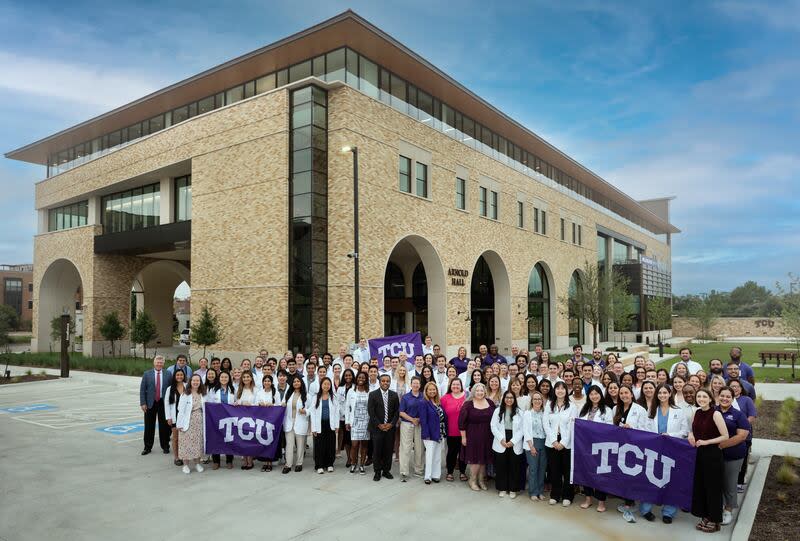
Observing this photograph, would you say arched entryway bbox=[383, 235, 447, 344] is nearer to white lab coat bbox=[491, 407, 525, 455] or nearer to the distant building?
white lab coat bbox=[491, 407, 525, 455]

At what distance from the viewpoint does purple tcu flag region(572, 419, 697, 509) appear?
26.1 feet

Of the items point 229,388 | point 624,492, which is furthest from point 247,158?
point 624,492

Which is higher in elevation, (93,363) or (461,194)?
(461,194)

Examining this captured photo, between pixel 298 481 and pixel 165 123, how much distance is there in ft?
96.7

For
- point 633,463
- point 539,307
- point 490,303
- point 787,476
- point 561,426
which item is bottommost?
point 787,476

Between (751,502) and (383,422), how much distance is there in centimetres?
584

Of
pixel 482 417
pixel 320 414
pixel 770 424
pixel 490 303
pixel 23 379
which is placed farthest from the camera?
pixel 490 303

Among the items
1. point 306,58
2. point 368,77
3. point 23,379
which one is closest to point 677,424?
point 368,77

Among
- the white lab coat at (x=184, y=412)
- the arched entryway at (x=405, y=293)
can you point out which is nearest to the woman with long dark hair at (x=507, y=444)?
the white lab coat at (x=184, y=412)

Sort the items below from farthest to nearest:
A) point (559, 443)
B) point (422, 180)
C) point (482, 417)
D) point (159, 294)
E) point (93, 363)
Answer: point (159, 294)
point (93, 363)
point (422, 180)
point (482, 417)
point (559, 443)

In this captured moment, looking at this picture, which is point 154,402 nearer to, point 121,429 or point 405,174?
point 121,429

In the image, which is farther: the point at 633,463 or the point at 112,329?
the point at 112,329

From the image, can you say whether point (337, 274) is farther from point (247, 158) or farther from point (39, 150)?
point (39, 150)

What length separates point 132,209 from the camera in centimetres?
3578
